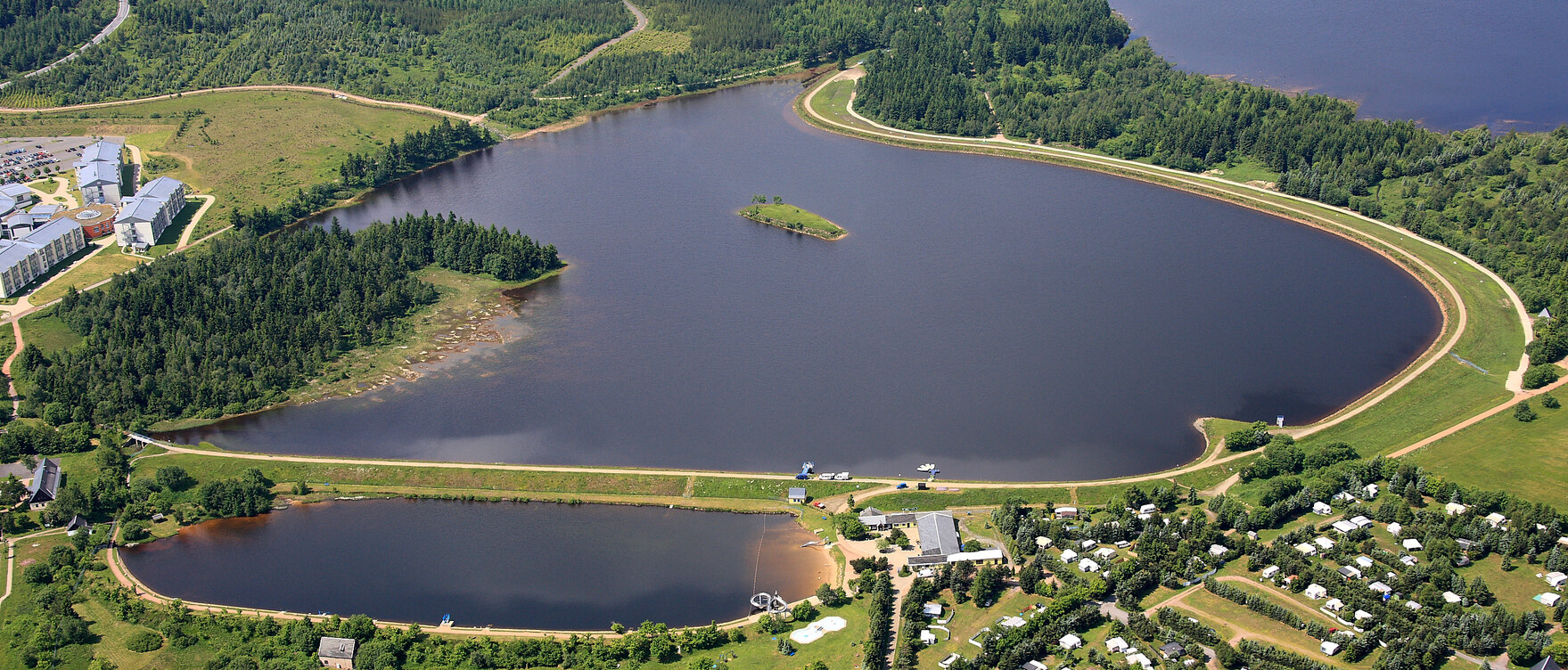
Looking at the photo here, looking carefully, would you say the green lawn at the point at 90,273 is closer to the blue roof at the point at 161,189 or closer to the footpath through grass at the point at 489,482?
the blue roof at the point at 161,189

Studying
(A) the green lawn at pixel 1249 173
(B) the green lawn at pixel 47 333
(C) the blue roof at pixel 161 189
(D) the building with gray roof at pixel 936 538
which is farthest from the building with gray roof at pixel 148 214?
(A) the green lawn at pixel 1249 173

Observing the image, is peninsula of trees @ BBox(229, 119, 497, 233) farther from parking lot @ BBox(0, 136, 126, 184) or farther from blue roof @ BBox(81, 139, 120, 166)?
parking lot @ BBox(0, 136, 126, 184)

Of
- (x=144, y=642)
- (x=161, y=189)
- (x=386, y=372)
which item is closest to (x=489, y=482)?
(x=386, y=372)

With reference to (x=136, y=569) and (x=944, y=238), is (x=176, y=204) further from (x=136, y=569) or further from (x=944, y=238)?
(x=944, y=238)

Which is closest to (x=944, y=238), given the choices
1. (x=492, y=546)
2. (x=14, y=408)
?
(x=492, y=546)

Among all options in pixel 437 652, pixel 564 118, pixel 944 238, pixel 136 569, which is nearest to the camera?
pixel 437 652

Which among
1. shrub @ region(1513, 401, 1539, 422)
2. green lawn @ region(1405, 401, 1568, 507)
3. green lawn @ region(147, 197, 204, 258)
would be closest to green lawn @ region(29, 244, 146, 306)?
green lawn @ region(147, 197, 204, 258)
